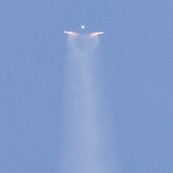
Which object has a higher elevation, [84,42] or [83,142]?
[84,42]

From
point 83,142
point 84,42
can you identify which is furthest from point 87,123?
point 84,42

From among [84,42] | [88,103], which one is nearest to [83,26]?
[84,42]

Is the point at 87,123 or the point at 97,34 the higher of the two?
the point at 97,34

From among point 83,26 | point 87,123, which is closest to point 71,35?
point 83,26

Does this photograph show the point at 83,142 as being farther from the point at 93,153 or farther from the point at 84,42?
the point at 84,42

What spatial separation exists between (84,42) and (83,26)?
60cm

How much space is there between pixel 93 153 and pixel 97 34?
14.8 feet

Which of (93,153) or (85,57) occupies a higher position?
(85,57)

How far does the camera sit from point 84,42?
34281 millimetres

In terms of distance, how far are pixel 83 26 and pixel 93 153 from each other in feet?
15.6

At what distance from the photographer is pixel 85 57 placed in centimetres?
3469

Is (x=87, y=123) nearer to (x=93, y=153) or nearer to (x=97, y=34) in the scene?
(x=93, y=153)

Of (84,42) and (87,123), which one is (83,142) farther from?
(84,42)

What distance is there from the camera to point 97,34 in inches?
1363
